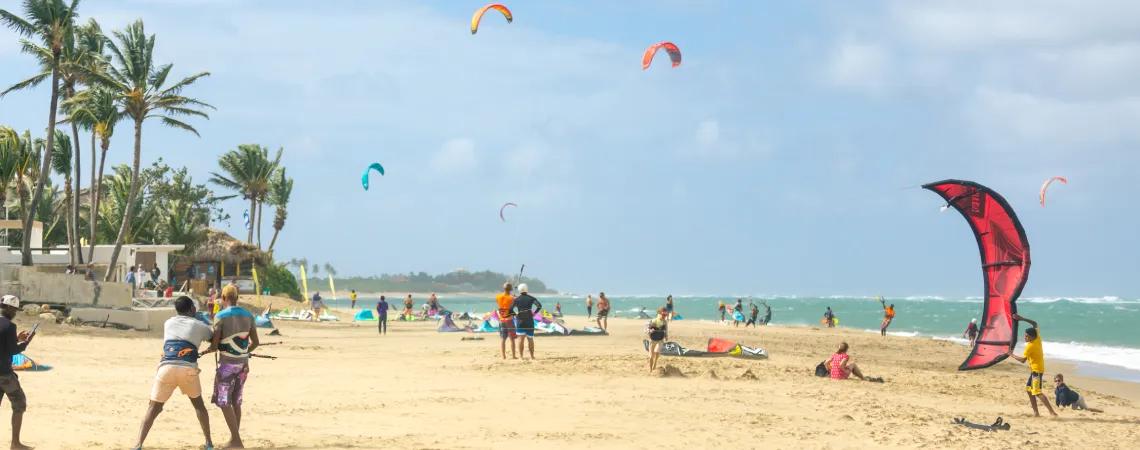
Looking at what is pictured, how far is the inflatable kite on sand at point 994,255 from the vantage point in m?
17.0

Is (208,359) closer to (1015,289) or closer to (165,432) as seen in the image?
(165,432)

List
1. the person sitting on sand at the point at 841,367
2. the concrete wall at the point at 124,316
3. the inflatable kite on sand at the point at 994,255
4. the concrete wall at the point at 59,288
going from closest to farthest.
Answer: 1. the person sitting on sand at the point at 841,367
2. the inflatable kite on sand at the point at 994,255
3. the concrete wall at the point at 124,316
4. the concrete wall at the point at 59,288

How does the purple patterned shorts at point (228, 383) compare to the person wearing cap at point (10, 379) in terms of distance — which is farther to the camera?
the purple patterned shorts at point (228, 383)

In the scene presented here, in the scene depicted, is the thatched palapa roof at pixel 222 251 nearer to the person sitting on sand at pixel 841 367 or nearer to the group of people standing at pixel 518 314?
the group of people standing at pixel 518 314

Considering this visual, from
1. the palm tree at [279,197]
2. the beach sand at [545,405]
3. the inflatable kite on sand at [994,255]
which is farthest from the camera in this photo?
the palm tree at [279,197]

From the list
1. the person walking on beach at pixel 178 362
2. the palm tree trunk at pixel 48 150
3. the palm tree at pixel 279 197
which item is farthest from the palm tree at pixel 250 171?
the person walking on beach at pixel 178 362

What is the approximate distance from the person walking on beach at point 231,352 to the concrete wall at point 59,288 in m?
16.6

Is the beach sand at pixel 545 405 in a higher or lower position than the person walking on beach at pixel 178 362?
lower

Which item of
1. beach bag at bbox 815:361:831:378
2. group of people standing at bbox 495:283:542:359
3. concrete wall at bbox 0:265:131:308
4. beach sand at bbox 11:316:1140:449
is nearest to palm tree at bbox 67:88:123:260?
concrete wall at bbox 0:265:131:308

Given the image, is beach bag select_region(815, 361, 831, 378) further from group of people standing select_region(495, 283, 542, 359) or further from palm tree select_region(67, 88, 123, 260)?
palm tree select_region(67, 88, 123, 260)

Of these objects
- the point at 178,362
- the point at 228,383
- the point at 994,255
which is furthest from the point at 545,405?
the point at 994,255

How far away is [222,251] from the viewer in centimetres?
4891

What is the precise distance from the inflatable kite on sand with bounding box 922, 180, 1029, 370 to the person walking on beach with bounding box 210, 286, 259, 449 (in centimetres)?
1225

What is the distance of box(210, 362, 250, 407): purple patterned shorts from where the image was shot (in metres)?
8.60
